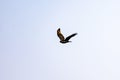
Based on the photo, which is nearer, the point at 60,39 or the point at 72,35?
the point at 72,35

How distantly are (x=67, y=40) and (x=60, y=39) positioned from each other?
133 centimetres

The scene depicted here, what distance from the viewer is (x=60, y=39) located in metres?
25.1

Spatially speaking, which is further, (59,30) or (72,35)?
(59,30)

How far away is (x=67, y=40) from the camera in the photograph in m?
24.1

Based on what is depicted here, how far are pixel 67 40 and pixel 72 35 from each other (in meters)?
1.29

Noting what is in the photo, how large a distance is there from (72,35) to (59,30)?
7.81ft

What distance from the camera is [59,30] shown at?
24.8 meters

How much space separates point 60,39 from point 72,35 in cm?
251

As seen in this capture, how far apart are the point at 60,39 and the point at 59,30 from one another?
1182mm

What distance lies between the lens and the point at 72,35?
23.1 metres
